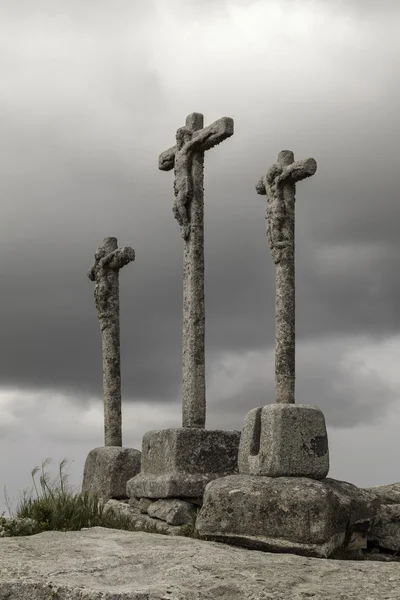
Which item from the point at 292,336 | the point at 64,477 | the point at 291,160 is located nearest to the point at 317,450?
the point at 292,336

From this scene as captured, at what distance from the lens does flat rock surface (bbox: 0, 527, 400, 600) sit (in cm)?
639

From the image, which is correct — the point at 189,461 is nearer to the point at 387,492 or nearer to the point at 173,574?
the point at 387,492

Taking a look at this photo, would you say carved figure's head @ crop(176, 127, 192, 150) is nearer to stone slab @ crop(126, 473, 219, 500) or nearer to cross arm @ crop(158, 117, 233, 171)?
cross arm @ crop(158, 117, 233, 171)

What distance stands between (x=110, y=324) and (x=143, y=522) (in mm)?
4304

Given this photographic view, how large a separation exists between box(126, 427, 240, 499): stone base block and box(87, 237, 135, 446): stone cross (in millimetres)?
2461

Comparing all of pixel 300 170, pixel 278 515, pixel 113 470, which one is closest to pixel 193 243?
pixel 300 170

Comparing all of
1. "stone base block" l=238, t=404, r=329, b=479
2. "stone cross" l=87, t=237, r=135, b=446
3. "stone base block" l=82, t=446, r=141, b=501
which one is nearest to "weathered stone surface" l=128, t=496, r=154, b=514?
"stone base block" l=82, t=446, r=141, b=501

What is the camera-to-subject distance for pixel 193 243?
11.6 meters

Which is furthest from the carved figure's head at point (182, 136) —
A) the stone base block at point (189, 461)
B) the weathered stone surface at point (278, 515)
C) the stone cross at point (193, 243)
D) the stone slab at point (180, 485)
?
the weathered stone surface at point (278, 515)

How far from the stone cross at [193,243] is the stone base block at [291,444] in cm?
203

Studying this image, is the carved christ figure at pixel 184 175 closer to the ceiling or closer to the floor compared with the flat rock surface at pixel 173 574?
closer to the ceiling

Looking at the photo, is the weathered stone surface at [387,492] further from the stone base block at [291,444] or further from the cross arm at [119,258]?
the cross arm at [119,258]

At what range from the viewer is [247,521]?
340 inches

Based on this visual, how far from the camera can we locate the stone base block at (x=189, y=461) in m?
10.7
